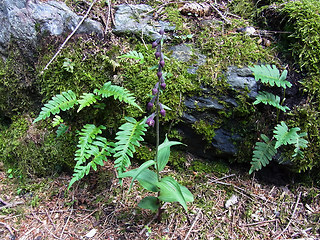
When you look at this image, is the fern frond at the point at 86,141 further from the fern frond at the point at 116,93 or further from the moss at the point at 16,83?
the moss at the point at 16,83

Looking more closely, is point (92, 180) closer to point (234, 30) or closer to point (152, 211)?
point (152, 211)

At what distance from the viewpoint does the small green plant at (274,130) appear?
2.99 m

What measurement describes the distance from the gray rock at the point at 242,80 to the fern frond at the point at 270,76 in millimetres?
215

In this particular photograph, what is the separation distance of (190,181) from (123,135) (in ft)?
4.18

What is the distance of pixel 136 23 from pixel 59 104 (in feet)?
6.55

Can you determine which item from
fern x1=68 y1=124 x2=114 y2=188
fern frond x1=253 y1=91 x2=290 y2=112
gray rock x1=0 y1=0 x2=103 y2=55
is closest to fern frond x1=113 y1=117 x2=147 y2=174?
fern x1=68 y1=124 x2=114 y2=188

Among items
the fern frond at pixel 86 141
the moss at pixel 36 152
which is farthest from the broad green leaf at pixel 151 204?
the moss at pixel 36 152

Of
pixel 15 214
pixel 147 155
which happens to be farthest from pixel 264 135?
pixel 15 214

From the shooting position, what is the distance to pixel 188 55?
3643 millimetres

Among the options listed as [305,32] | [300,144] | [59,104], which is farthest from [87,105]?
[305,32]

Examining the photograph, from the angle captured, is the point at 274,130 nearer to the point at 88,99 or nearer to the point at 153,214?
the point at 153,214

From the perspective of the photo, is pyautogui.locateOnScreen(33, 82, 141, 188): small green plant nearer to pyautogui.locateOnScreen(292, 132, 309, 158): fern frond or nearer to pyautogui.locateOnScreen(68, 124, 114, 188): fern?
pyautogui.locateOnScreen(68, 124, 114, 188): fern

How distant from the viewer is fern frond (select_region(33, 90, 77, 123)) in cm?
298

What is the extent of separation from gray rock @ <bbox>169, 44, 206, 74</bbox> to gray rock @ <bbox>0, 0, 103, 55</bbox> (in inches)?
51.7
